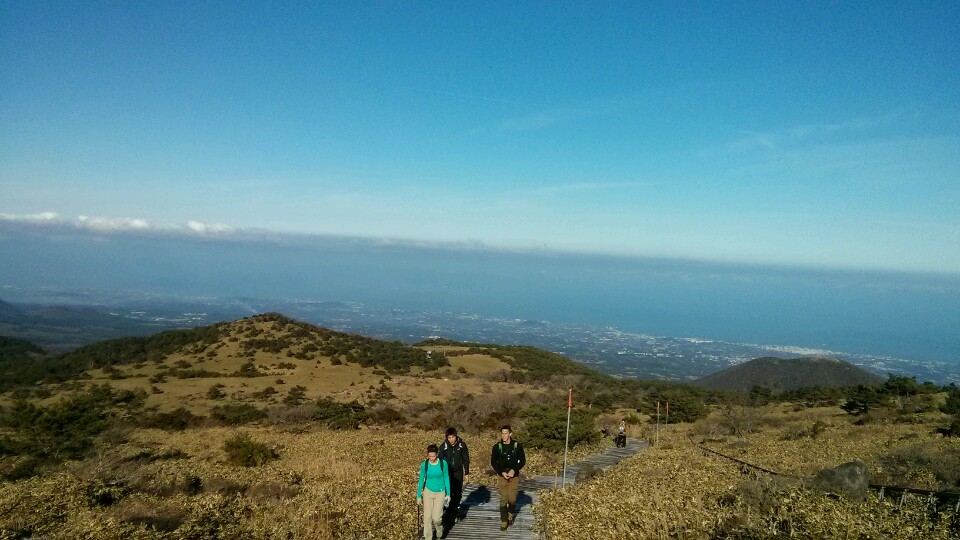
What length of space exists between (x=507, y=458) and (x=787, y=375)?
6472 centimetres

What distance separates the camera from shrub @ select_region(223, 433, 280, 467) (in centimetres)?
1675

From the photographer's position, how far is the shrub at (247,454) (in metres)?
16.8

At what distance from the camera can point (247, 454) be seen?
55.7 feet

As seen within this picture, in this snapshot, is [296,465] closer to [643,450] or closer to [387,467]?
[387,467]

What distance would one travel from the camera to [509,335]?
14000 centimetres

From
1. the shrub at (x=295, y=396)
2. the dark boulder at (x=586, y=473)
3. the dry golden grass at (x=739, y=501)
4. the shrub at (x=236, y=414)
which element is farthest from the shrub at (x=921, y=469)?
the shrub at (x=295, y=396)

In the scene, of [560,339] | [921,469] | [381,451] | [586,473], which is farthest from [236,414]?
[560,339]

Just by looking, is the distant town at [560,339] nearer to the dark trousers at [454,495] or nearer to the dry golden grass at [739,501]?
the dry golden grass at [739,501]

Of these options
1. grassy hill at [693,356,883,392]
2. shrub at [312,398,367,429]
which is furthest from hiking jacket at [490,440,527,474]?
grassy hill at [693,356,883,392]

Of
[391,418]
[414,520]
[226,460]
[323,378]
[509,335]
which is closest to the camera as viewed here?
[414,520]

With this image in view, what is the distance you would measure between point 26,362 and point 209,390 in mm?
25072

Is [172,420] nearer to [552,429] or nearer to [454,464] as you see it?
[552,429]

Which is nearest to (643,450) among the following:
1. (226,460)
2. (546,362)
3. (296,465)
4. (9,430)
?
(296,465)

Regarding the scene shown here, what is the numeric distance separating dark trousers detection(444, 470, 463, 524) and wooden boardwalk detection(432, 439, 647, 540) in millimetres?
178
